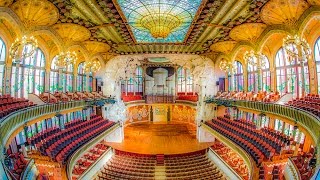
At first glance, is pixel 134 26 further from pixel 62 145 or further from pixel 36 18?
pixel 62 145

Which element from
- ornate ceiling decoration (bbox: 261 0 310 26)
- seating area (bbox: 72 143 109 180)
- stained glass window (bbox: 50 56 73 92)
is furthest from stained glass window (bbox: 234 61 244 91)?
stained glass window (bbox: 50 56 73 92)

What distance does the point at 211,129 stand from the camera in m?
17.3

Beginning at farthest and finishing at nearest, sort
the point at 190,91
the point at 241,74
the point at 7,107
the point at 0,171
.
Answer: the point at 190,91
the point at 241,74
the point at 7,107
the point at 0,171

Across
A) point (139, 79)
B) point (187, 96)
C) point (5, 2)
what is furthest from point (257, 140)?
point (139, 79)

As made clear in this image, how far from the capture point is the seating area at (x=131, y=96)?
23.9 m

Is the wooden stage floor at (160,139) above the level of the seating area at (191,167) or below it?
above

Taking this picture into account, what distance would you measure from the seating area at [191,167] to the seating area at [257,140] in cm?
225

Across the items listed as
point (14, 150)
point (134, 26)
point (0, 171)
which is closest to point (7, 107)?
point (14, 150)

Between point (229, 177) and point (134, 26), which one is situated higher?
point (134, 26)

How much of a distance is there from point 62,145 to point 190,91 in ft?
56.4

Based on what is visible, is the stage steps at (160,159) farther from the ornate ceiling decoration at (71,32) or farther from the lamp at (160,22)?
the ornate ceiling decoration at (71,32)

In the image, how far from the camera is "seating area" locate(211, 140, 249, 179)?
41.6ft

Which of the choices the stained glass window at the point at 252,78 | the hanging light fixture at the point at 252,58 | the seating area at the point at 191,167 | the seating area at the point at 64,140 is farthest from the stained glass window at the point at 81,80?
the stained glass window at the point at 252,78

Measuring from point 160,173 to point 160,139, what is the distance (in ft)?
20.1
